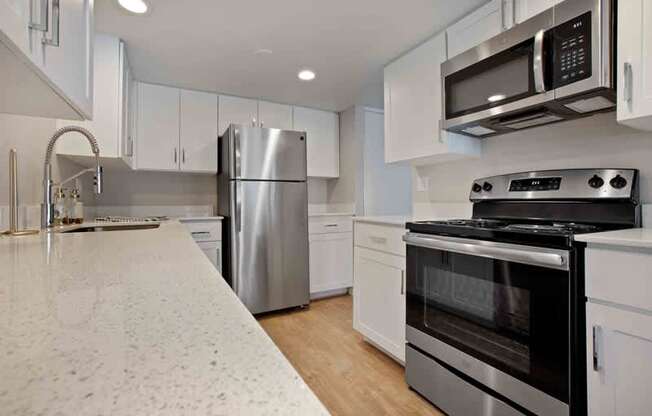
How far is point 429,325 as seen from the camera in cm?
157

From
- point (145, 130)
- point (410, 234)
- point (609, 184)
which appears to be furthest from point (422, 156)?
point (145, 130)

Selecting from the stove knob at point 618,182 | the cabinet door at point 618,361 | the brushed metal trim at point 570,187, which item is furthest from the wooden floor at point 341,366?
the stove knob at point 618,182

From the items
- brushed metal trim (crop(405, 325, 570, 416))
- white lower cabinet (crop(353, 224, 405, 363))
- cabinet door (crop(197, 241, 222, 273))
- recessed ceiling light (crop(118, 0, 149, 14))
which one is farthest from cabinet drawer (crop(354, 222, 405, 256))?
recessed ceiling light (crop(118, 0, 149, 14))

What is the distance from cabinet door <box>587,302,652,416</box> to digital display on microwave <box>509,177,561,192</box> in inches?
26.3

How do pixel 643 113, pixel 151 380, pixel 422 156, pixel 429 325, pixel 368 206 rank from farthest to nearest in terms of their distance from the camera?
1. pixel 368 206
2. pixel 422 156
3. pixel 429 325
4. pixel 643 113
5. pixel 151 380

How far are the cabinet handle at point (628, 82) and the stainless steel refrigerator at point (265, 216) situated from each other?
2.28 m

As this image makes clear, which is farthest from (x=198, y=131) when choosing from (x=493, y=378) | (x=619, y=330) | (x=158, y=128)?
(x=619, y=330)

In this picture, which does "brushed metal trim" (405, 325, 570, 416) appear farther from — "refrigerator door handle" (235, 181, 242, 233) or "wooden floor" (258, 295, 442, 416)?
"refrigerator door handle" (235, 181, 242, 233)

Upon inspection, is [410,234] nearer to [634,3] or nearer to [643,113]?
[643,113]

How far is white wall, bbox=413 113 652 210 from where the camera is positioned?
4.33ft

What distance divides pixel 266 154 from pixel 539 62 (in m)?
2.10

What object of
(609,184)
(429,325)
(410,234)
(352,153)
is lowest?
(429,325)

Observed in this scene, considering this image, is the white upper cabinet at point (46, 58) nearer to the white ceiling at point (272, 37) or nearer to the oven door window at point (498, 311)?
the white ceiling at point (272, 37)

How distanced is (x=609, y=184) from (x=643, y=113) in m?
0.34
